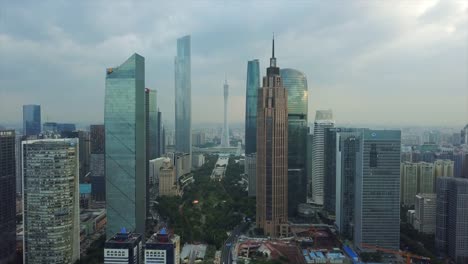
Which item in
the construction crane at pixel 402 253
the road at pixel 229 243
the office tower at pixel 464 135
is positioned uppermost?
the office tower at pixel 464 135

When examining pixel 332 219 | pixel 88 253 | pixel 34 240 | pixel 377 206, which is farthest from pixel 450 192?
pixel 34 240

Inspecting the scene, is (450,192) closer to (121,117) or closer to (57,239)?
(121,117)

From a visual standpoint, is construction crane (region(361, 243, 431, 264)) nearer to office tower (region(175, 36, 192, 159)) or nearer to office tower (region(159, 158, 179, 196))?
office tower (region(159, 158, 179, 196))

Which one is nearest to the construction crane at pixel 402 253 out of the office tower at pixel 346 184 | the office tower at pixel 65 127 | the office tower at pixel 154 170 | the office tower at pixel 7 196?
the office tower at pixel 346 184

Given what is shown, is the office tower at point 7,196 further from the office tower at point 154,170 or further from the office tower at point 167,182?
the office tower at point 154,170

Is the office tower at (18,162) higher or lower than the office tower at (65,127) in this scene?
lower

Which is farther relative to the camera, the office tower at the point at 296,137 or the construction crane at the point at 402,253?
the office tower at the point at 296,137

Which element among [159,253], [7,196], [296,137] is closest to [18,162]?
[7,196]
